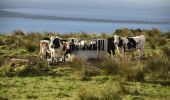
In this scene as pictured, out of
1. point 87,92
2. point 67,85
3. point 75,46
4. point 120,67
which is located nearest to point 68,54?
point 75,46

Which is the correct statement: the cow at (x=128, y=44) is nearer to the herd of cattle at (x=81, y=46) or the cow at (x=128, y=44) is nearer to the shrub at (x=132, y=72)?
the herd of cattle at (x=81, y=46)

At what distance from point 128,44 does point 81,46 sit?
7.39 feet

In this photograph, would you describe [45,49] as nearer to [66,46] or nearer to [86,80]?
[66,46]

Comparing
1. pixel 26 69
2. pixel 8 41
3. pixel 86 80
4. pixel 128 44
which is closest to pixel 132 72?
pixel 86 80

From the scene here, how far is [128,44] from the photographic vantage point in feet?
75.1

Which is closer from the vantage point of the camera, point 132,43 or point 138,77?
point 138,77

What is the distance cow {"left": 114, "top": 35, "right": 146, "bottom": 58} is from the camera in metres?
22.5

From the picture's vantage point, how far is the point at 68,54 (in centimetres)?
2158

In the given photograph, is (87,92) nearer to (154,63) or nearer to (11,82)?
(11,82)

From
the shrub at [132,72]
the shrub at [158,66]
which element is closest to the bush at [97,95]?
the shrub at [132,72]

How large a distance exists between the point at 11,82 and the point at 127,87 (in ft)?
12.4

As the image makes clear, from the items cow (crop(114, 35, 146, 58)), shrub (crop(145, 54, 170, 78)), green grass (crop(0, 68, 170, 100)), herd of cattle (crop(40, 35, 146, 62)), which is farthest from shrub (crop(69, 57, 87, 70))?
cow (crop(114, 35, 146, 58))

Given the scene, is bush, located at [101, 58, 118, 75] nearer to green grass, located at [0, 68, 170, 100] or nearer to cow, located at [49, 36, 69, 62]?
green grass, located at [0, 68, 170, 100]

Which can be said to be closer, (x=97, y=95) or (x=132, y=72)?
(x=97, y=95)
